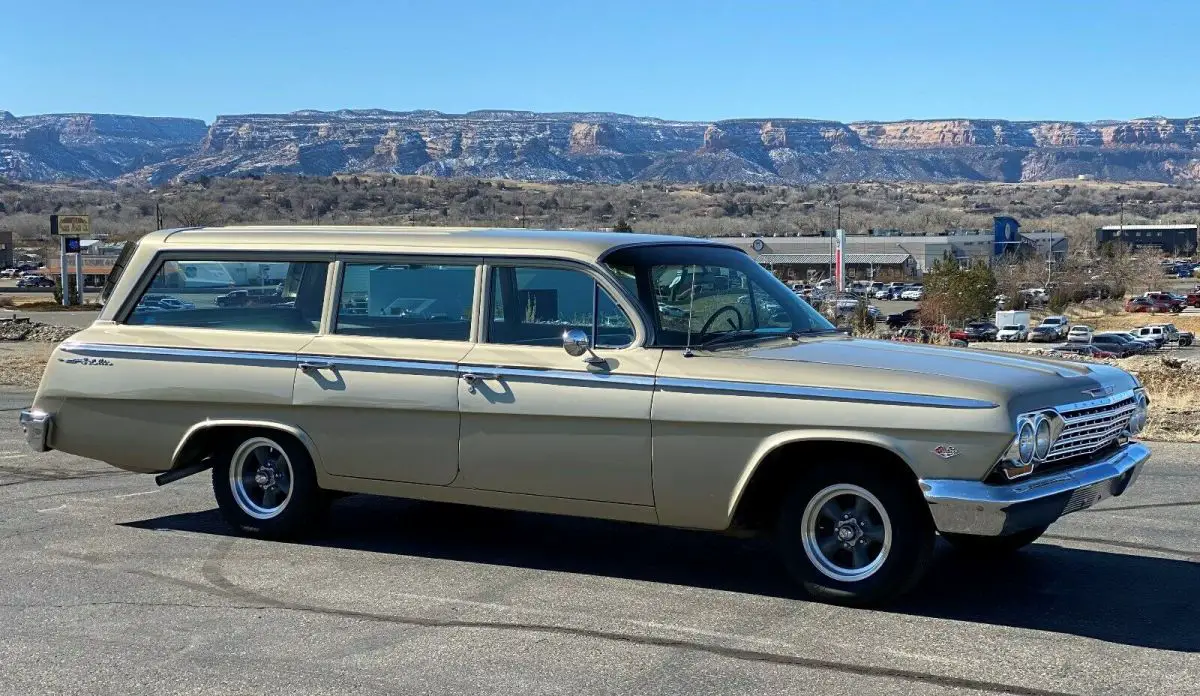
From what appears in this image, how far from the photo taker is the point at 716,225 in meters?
154

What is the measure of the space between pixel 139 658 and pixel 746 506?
106 inches

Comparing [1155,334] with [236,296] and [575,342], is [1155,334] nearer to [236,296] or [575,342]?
[236,296]

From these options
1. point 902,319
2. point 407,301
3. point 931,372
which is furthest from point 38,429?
point 902,319

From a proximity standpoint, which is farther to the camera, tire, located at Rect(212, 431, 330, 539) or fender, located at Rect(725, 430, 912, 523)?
tire, located at Rect(212, 431, 330, 539)

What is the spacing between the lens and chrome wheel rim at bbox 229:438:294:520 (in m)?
7.59

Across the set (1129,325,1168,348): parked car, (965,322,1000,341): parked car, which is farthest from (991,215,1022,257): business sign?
(1129,325,1168,348): parked car

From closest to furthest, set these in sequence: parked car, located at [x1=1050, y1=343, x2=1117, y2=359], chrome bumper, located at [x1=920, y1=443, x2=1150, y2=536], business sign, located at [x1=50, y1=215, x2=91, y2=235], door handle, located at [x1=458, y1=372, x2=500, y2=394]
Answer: chrome bumper, located at [x1=920, y1=443, x2=1150, y2=536] → door handle, located at [x1=458, y1=372, x2=500, y2=394] → parked car, located at [x1=1050, y1=343, x2=1117, y2=359] → business sign, located at [x1=50, y1=215, x2=91, y2=235]

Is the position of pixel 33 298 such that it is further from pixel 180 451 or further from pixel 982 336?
pixel 180 451

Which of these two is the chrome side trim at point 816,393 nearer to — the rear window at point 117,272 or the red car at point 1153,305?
Result: the rear window at point 117,272

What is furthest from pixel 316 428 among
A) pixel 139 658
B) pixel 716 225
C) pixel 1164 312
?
pixel 716 225

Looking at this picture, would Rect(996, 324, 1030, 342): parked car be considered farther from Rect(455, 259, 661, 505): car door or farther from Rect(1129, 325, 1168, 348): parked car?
Rect(455, 259, 661, 505): car door

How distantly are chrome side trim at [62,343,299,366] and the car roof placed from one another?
612 millimetres

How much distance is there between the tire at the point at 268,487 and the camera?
24.5 feet

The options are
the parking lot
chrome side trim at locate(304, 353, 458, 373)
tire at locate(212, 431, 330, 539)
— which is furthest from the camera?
tire at locate(212, 431, 330, 539)
